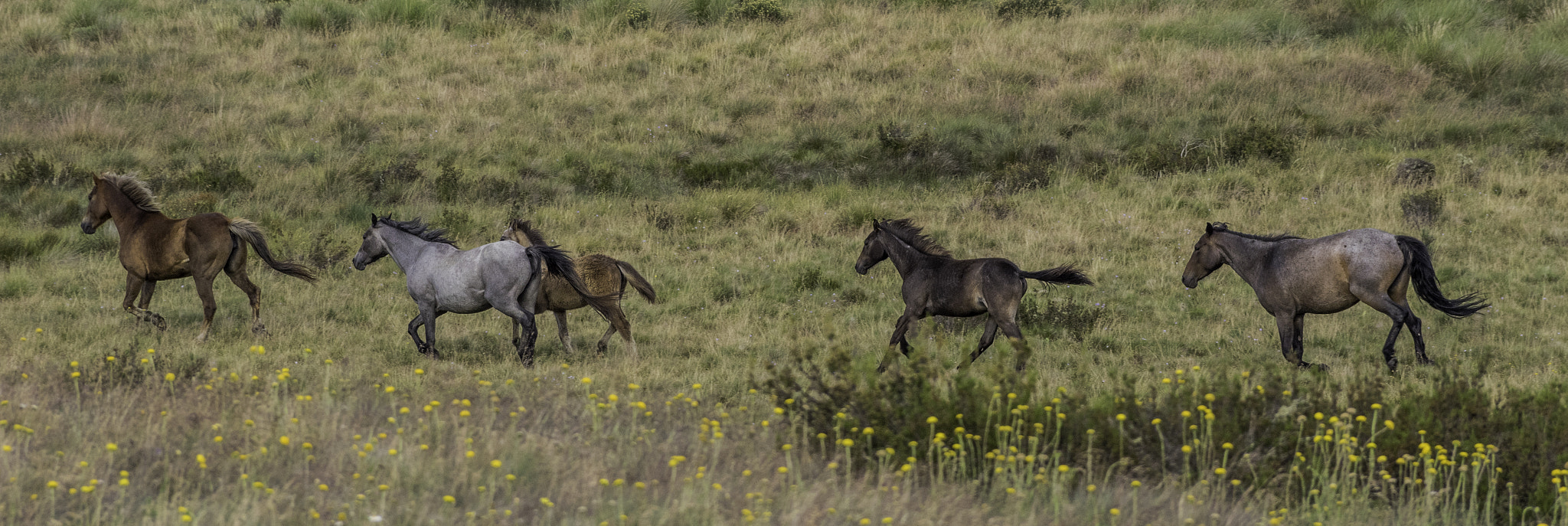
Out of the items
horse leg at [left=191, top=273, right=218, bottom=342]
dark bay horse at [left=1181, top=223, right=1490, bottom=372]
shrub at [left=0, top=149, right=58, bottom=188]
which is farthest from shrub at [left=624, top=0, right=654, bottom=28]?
dark bay horse at [left=1181, top=223, right=1490, bottom=372]

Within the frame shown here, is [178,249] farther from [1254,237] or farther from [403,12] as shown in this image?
[403,12]

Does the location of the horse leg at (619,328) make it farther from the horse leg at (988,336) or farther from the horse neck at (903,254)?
the horse leg at (988,336)

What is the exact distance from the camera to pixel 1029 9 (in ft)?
76.4

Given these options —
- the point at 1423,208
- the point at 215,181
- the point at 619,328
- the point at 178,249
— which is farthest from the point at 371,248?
the point at 1423,208

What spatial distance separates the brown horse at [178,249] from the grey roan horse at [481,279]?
1.49m

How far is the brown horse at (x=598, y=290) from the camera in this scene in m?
9.47

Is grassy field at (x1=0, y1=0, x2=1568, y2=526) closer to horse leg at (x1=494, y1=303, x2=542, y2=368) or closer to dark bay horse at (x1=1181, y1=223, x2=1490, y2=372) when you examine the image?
horse leg at (x1=494, y1=303, x2=542, y2=368)

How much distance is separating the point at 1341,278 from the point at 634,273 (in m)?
5.42

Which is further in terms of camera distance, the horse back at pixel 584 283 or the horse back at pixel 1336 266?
the horse back at pixel 584 283

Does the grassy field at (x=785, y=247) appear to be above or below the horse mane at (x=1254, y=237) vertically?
below

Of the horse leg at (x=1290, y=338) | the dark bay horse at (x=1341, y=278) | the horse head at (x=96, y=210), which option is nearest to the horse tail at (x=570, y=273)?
the horse head at (x=96, y=210)

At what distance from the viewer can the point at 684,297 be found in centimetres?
1164

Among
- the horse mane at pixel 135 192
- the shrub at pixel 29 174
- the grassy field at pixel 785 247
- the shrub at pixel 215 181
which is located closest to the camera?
the grassy field at pixel 785 247

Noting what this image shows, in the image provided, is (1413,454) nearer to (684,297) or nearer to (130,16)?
(684,297)
